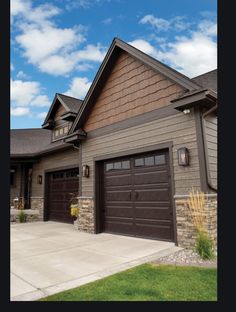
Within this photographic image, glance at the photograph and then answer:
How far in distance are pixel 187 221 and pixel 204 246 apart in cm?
101

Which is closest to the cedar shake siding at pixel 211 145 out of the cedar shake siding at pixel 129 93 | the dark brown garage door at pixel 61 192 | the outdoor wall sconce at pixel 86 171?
the cedar shake siding at pixel 129 93

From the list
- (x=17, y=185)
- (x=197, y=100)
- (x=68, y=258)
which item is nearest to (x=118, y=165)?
(x=197, y=100)

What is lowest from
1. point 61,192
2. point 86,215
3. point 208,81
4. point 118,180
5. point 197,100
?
point 86,215

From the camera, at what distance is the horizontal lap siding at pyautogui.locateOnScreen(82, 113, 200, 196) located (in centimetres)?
660

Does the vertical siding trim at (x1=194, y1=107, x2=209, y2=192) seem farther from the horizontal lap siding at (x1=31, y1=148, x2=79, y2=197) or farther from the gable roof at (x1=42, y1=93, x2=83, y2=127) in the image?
the gable roof at (x1=42, y1=93, x2=83, y2=127)

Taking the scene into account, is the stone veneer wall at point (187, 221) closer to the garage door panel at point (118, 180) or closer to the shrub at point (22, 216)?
the garage door panel at point (118, 180)

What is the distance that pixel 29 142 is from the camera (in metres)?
16.7

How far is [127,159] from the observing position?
8586 millimetres

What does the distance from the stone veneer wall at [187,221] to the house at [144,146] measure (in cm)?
2

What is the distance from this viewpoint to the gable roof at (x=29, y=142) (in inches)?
569

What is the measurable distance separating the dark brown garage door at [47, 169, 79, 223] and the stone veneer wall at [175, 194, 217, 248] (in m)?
6.24

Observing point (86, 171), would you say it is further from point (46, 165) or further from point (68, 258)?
point (46, 165)
